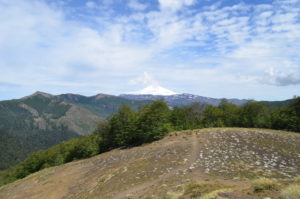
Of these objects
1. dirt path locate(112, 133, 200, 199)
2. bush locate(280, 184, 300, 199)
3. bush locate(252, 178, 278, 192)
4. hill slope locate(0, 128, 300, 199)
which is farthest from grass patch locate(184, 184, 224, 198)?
dirt path locate(112, 133, 200, 199)

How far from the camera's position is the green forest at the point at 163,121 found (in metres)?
34.0

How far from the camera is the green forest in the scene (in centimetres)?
3397

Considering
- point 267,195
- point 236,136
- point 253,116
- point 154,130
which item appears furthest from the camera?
point 253,116

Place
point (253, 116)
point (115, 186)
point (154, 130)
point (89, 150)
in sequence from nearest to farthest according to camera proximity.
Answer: point (115, 186), point (154, 130), point (89, 150), point (253, 116)

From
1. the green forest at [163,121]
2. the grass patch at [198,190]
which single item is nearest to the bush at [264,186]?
the grass patch at [198,190]

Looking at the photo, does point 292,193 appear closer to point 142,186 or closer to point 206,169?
point 206,169

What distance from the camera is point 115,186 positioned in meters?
16.5

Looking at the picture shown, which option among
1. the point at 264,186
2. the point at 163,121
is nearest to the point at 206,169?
the point at 264,186

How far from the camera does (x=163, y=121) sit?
3412 centimetres

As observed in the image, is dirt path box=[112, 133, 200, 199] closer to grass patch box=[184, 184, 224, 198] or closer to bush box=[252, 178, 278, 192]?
grass patch box=[184, 184, 224, 198]


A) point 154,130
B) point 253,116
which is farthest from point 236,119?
point 154,130

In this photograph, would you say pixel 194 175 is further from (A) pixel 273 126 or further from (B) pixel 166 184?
(A) pixel 273 126

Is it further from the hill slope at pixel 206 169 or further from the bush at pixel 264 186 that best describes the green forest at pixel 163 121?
the bush at pixel 264 186

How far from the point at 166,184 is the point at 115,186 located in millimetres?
5699
